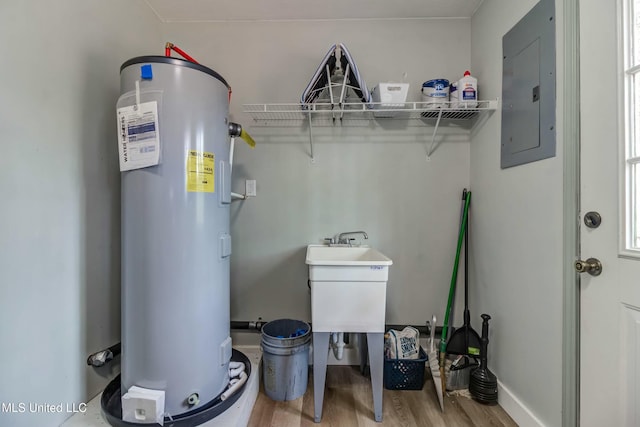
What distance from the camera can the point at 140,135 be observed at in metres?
1.09

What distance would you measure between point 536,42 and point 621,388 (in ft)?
4.57

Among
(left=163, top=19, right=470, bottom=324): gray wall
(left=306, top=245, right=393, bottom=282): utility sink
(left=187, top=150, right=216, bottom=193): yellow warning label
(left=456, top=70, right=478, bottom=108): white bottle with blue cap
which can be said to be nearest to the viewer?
(left=187, top=150, right=216, bottom=193): yellow warning label

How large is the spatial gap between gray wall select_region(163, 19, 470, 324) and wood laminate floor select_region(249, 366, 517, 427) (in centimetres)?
48

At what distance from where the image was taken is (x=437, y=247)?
185cm

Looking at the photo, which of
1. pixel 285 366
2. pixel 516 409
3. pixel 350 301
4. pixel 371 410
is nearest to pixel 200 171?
pixel 350 301

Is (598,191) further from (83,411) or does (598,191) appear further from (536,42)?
(83,411)

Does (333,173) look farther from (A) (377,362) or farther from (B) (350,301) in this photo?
(A) (377,362)

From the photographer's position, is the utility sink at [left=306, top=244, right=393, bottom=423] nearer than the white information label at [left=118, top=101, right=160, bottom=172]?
No

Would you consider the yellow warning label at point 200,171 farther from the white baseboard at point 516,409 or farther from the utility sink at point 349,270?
the white baseboard at point 516,409

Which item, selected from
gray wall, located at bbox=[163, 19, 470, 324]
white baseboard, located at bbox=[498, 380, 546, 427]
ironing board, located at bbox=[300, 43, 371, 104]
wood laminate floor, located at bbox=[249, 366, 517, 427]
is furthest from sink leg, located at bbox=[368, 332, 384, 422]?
ironing board, located at bbox=[300, 43, 371, 104]

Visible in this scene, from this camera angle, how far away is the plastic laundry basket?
1.49 m

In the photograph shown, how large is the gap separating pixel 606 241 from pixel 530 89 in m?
0.77

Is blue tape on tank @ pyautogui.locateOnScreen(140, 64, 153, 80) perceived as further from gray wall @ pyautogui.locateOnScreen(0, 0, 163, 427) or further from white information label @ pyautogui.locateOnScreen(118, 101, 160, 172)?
gray wall @ pyautogui.locateOnScreen(0, 0, 163, 427)

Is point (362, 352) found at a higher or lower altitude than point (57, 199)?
lower
